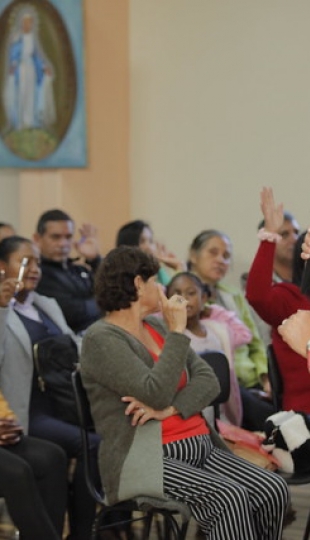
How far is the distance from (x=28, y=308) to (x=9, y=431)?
935 millimetres

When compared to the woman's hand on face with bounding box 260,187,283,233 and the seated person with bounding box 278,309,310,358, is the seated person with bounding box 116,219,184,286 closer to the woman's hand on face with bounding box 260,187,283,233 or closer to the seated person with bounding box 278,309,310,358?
the woman's hand on face with bounding box 260,187,283,233

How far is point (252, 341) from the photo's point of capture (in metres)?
5.57

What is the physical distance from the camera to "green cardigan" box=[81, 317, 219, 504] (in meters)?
3.55

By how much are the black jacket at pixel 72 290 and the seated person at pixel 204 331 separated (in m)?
0.64

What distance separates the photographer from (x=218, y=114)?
7.17 meters

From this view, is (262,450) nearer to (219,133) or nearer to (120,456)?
(120,456)

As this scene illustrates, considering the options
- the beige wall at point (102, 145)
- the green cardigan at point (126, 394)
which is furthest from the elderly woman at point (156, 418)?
the beige wall at point (102, 145)

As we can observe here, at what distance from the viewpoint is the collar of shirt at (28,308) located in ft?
15.5

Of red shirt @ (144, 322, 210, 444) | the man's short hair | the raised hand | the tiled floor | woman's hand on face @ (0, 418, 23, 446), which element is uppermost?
the man's short hair

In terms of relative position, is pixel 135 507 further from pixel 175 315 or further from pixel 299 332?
pixel 299 332

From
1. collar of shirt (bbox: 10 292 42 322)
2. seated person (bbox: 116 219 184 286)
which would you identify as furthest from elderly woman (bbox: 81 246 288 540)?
seated person (bbox: 116 219 184 286)

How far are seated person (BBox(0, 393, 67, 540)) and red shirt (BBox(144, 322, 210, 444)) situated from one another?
0.55 metres

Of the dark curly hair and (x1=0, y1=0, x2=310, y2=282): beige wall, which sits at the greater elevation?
(x1=0, y1=0, x2=310, y2=282): beige wall

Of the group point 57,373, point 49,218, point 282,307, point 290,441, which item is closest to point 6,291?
point 57,373
